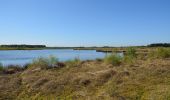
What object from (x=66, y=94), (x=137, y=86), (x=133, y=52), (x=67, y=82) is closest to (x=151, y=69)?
(x=137, y=86)

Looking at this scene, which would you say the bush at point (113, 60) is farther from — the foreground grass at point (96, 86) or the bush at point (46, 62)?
the foreground grass at point (96, 86)

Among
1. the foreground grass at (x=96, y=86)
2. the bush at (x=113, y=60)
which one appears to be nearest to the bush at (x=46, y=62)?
the bush at (x=113, y=60)

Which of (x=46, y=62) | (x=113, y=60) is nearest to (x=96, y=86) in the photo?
(x=113, y=60)

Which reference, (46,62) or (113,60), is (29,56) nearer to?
(46,62)

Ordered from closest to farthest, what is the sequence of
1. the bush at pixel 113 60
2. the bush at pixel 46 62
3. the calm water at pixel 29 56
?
the bush at pixel 46 62 → the bush at pixel 113 60 → the calm water at pixel 29 56

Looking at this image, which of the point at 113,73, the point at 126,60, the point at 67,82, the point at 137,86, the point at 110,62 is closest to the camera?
the point at 137,86

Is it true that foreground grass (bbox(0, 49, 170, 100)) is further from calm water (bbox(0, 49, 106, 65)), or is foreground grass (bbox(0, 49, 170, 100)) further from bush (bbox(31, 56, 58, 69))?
calm water (bbox(0, 49, 106, 65))

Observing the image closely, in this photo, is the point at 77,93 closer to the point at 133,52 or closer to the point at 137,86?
the point at 137,86

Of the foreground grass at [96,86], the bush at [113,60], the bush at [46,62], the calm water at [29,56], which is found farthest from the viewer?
the calm water at [29,56]

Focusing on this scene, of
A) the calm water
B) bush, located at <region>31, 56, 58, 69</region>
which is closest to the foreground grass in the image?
bush, located at <region>31, 56, 58, 69</region>

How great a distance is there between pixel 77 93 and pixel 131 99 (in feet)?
7.11

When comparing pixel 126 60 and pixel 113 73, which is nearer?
pixel 113 73

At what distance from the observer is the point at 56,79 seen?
13047 millimetres

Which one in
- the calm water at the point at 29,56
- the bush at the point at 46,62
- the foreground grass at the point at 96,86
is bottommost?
the calm water at the point at 29,56
